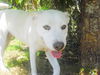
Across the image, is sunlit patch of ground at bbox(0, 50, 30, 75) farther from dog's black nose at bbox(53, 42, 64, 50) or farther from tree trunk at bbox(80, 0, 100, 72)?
dog's black nose at bbox(53, 42, 64, 50)

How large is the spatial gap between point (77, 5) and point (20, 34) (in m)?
1.56

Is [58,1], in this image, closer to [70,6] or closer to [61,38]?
[70,6]

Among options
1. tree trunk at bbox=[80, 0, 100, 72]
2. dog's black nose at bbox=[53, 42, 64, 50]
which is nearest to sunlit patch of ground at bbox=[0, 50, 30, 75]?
tree trunk at bbox=[80, 0, 100, 72]

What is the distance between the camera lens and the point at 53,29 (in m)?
4.80

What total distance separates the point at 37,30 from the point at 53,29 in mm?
356

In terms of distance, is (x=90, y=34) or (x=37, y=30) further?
(x=90, y=34)

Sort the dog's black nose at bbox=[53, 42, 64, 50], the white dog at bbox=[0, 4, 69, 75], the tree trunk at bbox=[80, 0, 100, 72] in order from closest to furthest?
the dog's black nose at bbox=[53, 42, 64, 50], the white dog at bbox=[0, 4, 69, 75], the tree trunk at bbox=[80, 0, 100, 72]

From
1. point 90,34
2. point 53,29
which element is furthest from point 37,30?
point 90,34

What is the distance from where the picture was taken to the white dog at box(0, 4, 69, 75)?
4.79 metres

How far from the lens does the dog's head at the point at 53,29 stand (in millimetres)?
4707

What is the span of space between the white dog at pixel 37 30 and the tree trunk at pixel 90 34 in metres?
0.66

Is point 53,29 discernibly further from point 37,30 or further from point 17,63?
point 17,63

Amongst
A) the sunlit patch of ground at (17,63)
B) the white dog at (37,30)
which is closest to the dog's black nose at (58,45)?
the white dog at (37,30)

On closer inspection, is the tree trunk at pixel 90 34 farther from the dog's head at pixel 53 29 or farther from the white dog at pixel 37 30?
the dog's head at pixel 53 29
